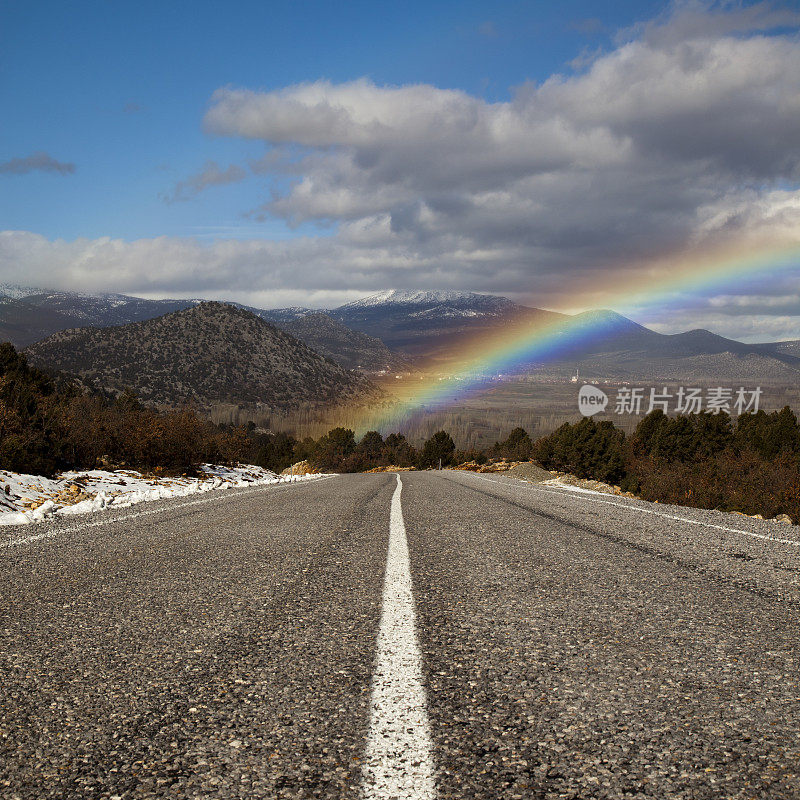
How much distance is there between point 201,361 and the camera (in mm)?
123000

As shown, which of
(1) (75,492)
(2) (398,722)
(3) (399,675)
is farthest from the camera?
(1) (75,492)

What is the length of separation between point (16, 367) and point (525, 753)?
102 feet

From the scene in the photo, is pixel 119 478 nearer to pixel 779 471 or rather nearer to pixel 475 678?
pixel 475 678

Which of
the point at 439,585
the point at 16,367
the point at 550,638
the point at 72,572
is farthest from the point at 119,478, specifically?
the point at 16,367

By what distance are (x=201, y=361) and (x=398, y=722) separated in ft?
423

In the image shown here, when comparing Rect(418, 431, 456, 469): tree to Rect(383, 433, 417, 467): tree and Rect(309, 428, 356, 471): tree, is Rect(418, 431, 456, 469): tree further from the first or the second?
Rect(309, 428, 356, 471): tree

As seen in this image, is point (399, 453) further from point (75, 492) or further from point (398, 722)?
point (398, 722)

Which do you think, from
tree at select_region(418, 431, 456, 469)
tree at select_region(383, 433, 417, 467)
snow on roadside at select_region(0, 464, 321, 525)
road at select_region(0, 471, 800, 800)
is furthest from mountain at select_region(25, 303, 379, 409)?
road at select_region(0, 471, 800, 800)

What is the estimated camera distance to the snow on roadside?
855 centimetres

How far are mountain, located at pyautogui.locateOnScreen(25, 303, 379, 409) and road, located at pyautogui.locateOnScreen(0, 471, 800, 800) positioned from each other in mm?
96245

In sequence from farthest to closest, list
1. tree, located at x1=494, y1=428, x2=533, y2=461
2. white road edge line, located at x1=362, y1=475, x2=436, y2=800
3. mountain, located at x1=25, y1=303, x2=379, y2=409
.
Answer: mountain, located at x1=25, y1=303, x2=379, y2=409, tree, located at x1=494, y1=428, x2=533, y2=461, white road edge line, located at x1=362, y1=475, x2=436, y2=800

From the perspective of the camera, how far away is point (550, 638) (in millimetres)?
2914

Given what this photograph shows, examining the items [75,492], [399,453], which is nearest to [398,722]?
[75,492]

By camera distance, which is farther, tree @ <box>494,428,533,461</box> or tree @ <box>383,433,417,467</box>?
tree @ <box>383,433,417,467</box>
